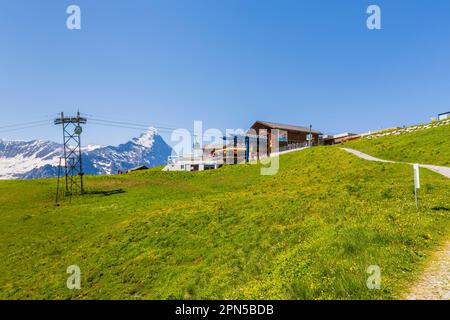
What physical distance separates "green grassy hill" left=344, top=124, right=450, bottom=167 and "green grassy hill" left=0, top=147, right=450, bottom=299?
315 inches

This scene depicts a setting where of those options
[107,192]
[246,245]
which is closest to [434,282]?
[246,245]

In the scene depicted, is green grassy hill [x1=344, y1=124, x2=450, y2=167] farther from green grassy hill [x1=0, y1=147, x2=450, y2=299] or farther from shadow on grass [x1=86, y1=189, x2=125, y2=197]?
shadow on grass [x1=86, y1=189, x2=125, y2=197]

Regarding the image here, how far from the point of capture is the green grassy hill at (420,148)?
39.1 metres

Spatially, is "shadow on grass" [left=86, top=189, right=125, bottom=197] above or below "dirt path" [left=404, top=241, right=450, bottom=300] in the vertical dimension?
below

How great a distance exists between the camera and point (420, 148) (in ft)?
147

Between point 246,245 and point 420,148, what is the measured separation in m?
40.4

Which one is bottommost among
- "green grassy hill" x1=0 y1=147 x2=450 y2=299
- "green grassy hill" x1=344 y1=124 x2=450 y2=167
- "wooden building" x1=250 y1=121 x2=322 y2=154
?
"green grassy hill" x1=0 y1=147 x2=450 y2=299

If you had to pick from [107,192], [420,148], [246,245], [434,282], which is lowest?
[246,245]

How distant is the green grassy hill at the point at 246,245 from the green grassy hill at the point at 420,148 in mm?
7989

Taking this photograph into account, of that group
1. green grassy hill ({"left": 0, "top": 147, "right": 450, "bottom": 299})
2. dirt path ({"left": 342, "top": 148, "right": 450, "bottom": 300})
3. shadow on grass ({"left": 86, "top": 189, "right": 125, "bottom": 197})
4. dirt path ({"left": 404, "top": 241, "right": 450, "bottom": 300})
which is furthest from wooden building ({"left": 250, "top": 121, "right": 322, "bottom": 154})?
dirt path ({"left": 404, "top": 241, "right": 450, "bottom": 300})

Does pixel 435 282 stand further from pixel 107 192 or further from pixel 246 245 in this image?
pixel 107 192

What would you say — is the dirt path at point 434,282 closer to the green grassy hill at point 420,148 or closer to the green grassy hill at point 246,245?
the green grassy hill at point 246,245

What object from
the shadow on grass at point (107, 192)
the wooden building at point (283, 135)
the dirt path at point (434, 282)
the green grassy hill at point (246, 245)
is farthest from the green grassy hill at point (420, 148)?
the shadow on grass at point (107, 192)

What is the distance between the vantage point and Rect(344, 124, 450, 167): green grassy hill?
3906 cm
